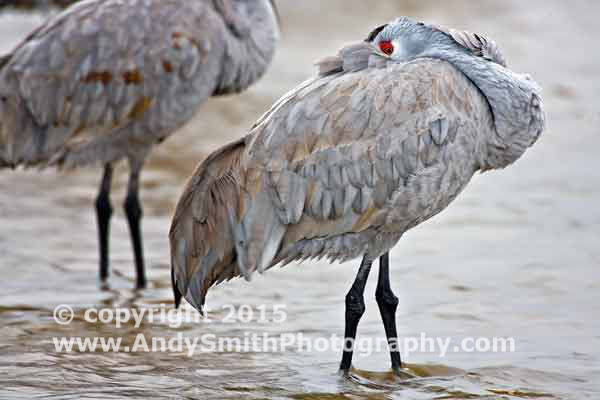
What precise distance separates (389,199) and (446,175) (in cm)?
31

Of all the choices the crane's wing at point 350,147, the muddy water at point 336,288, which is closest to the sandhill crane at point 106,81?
the muddy water at point 336,288

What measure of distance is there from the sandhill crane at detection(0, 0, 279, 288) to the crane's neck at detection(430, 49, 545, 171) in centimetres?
256

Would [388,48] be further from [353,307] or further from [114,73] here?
[114,73]

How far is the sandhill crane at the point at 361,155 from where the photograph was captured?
19.4 feet

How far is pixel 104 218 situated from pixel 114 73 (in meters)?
1.19

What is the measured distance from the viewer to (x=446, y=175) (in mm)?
5922

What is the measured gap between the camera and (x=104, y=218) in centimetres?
877

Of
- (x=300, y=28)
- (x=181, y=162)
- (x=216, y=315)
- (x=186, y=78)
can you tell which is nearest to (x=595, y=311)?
(x=216, y=315)

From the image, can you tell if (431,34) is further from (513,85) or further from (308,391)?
(308,391)

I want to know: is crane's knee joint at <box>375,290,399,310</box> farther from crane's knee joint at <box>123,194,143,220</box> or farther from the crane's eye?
crane's knee joint at <box>123,194,143,220</box>

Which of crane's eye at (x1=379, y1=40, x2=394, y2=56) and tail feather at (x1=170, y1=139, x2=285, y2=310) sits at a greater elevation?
crane's eye at (x1=379, y1=40, x2=394, y2=56)

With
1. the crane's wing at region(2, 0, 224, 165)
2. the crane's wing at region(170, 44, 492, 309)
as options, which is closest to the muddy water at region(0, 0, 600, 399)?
the crane's wing at region(170, 44, 492, 309)

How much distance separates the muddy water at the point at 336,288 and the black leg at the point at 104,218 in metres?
0.13

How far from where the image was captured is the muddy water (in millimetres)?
6203
